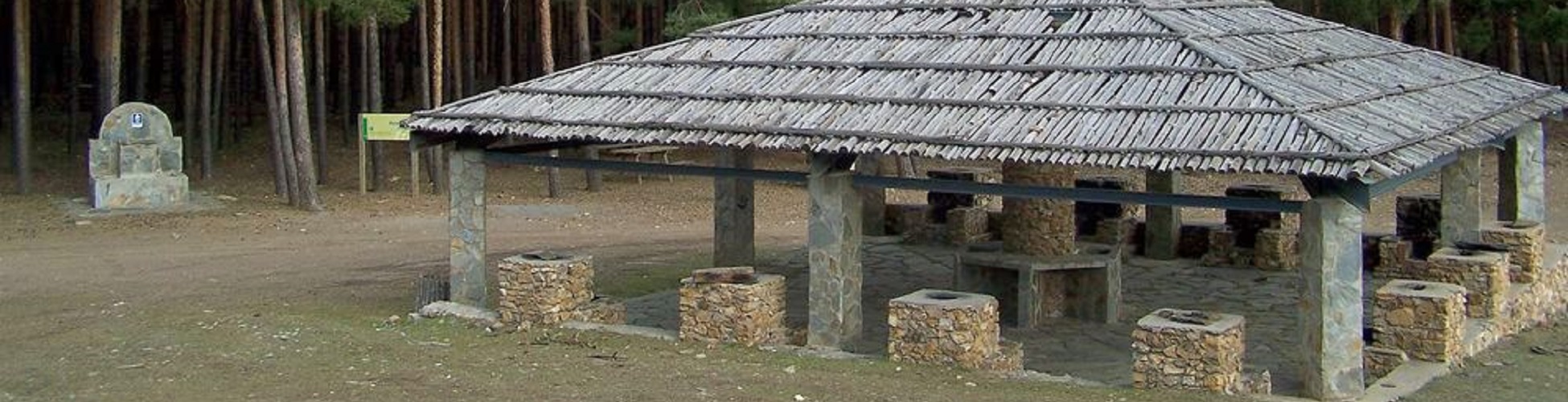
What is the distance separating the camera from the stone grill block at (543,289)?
12984 millimetres

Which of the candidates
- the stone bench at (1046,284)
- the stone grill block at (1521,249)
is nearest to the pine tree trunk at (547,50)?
the stone bench at (1046,284)

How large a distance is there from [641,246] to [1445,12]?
1604cm

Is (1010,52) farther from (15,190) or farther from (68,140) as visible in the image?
(68,140)

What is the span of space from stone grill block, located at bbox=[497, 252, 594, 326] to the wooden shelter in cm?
66

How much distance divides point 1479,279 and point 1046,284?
3.25 metres

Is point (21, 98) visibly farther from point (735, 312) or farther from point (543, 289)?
point (735, 312)

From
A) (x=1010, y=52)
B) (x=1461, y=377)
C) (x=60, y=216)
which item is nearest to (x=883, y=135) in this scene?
(x=1010, y=52)

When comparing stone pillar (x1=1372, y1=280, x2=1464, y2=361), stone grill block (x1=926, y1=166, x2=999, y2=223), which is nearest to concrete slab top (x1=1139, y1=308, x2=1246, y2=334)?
stone pillar (x1=1372, y1=280, x2=1464, y2=361)

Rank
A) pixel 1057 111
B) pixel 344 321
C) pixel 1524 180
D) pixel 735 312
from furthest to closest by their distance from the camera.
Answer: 1. pixel 1524 180
2. pixel 344 321
3. pixel 735 312
4. pixel 1057 111

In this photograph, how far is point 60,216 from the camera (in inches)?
843

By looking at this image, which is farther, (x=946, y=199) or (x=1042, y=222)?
(x=946, y=199)

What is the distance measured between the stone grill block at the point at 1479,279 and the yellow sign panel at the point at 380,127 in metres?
14.3

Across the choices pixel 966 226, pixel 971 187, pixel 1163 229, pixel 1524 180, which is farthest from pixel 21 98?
pixel 1524 180

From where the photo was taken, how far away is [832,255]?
12109mm
